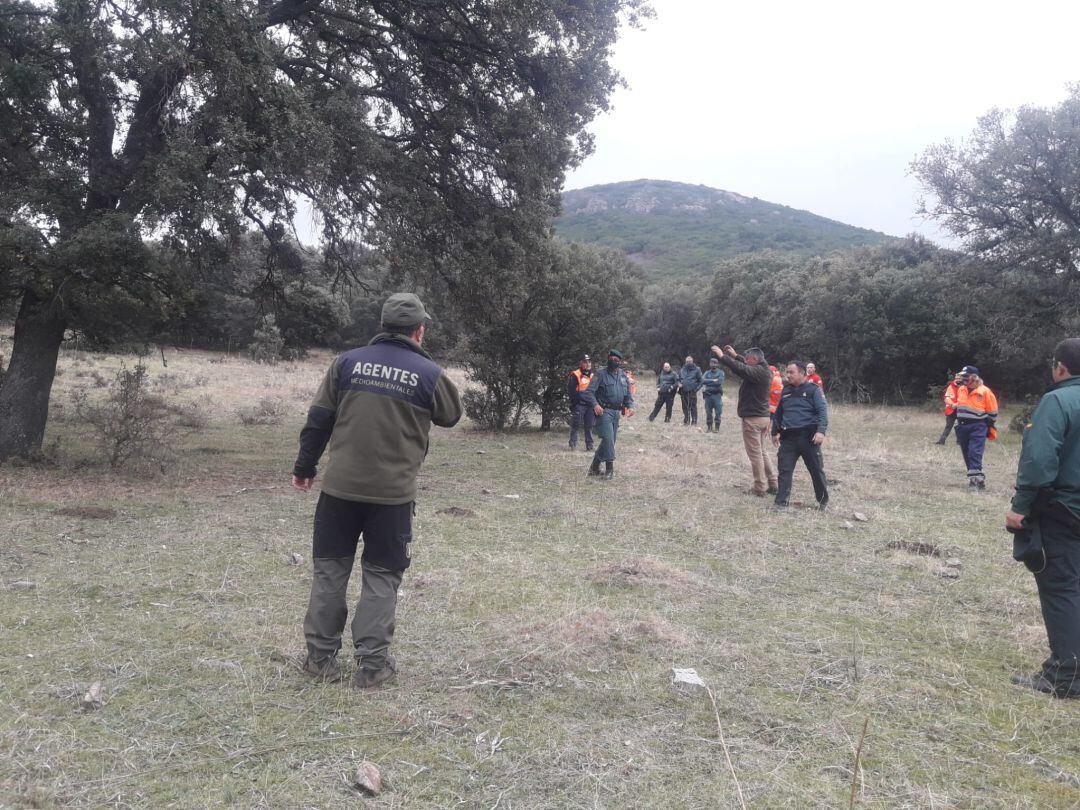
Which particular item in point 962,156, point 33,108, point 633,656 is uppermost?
point 962,156

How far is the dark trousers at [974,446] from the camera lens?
11.2m

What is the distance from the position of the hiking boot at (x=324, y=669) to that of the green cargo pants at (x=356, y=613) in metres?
0.03

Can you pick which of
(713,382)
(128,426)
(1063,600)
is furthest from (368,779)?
(713,382)

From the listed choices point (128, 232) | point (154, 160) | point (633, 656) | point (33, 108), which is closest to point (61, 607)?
point (633, 656)

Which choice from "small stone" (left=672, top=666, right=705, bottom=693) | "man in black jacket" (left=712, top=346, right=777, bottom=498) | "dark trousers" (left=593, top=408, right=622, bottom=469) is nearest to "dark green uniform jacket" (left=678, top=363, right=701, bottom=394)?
"dark trousers" (left=593, top=408, right=622, bottom=469)

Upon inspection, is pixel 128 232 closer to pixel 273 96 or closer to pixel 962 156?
pixel 273 96

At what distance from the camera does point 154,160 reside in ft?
26.3

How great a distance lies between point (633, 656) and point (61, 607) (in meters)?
3.65

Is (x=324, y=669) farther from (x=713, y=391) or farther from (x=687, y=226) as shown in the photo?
(x=687, y=226)

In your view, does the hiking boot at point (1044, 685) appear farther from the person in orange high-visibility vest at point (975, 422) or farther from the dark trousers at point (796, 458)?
the person in orange high-visibility vest at point (975, 422)

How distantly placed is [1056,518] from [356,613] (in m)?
3.82

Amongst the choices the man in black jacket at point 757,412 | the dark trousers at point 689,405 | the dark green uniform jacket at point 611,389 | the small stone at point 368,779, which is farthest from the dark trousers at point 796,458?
the dark trousers at point 689,405

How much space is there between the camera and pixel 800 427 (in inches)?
344

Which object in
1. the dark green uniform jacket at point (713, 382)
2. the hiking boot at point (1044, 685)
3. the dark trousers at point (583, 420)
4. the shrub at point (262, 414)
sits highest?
the dark green uniform jacket at point (713, 382)
